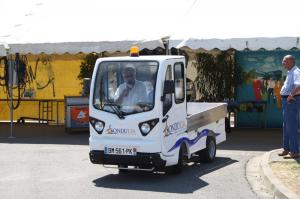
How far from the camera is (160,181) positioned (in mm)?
9664

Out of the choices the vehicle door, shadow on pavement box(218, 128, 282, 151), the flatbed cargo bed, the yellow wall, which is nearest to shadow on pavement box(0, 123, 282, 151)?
shadow on pavement box(218, 128, 282, 151)

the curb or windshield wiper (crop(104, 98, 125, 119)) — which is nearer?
the curb

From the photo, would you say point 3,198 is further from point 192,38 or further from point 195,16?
point 195,16

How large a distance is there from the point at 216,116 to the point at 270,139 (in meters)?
4.00

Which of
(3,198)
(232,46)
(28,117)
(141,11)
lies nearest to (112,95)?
(3,198)

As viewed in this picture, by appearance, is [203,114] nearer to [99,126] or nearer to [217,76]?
[99,126]

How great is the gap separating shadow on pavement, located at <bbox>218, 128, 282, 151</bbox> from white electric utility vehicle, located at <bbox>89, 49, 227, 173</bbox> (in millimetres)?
3886

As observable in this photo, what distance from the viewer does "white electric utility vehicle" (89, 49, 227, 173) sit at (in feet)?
30.7

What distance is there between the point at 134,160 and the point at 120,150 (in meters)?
0.29

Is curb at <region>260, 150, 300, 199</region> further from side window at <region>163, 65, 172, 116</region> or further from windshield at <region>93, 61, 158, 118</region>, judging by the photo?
windshield at <region>93, 61, 158, 118</region>

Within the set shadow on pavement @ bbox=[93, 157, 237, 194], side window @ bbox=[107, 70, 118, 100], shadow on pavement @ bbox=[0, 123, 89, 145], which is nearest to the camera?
shadow on pavement @ bbox=[93, 157, 237, 194]

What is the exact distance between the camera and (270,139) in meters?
15.3

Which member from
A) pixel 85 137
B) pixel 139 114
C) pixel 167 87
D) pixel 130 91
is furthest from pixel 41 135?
pixel 167 87

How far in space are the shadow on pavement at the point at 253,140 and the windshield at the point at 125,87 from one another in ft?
15.3
